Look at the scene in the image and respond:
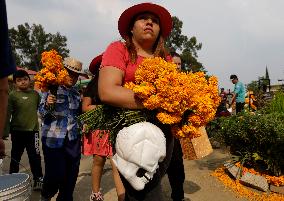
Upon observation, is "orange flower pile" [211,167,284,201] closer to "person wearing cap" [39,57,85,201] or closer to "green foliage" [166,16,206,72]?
"person wearing cap" [39,57,85,201]

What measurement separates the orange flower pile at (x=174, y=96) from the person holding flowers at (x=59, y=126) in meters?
1.75

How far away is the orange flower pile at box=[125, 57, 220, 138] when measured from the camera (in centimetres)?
198

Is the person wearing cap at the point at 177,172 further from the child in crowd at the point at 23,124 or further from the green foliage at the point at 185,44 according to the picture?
the green foliage at the point at 185,44

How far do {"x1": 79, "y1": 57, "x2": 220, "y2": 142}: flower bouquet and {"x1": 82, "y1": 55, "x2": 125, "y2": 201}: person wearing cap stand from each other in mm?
1490

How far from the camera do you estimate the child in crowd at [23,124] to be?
5277 mm

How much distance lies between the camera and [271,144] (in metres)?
5.19

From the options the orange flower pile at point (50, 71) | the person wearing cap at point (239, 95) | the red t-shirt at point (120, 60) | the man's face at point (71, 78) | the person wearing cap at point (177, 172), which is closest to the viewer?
the red t-shirt at point (120, 60)

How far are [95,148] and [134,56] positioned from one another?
77.1 inches

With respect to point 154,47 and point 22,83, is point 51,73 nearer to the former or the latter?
point 154,47

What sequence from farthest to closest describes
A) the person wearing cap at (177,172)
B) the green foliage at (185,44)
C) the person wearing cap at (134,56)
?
the green foliage at (185,44), the person wearing cap at (177,172), the person wearing cap at (134,56)

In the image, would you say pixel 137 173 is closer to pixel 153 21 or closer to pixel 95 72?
pixel 153 21

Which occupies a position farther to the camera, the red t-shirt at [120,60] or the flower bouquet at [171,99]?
the red t-shirt at [120,60]

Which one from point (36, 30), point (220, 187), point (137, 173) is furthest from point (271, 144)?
point (36, 30)

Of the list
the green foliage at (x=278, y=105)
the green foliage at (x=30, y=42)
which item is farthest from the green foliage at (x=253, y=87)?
the green foliage at (x=30, y=42)
